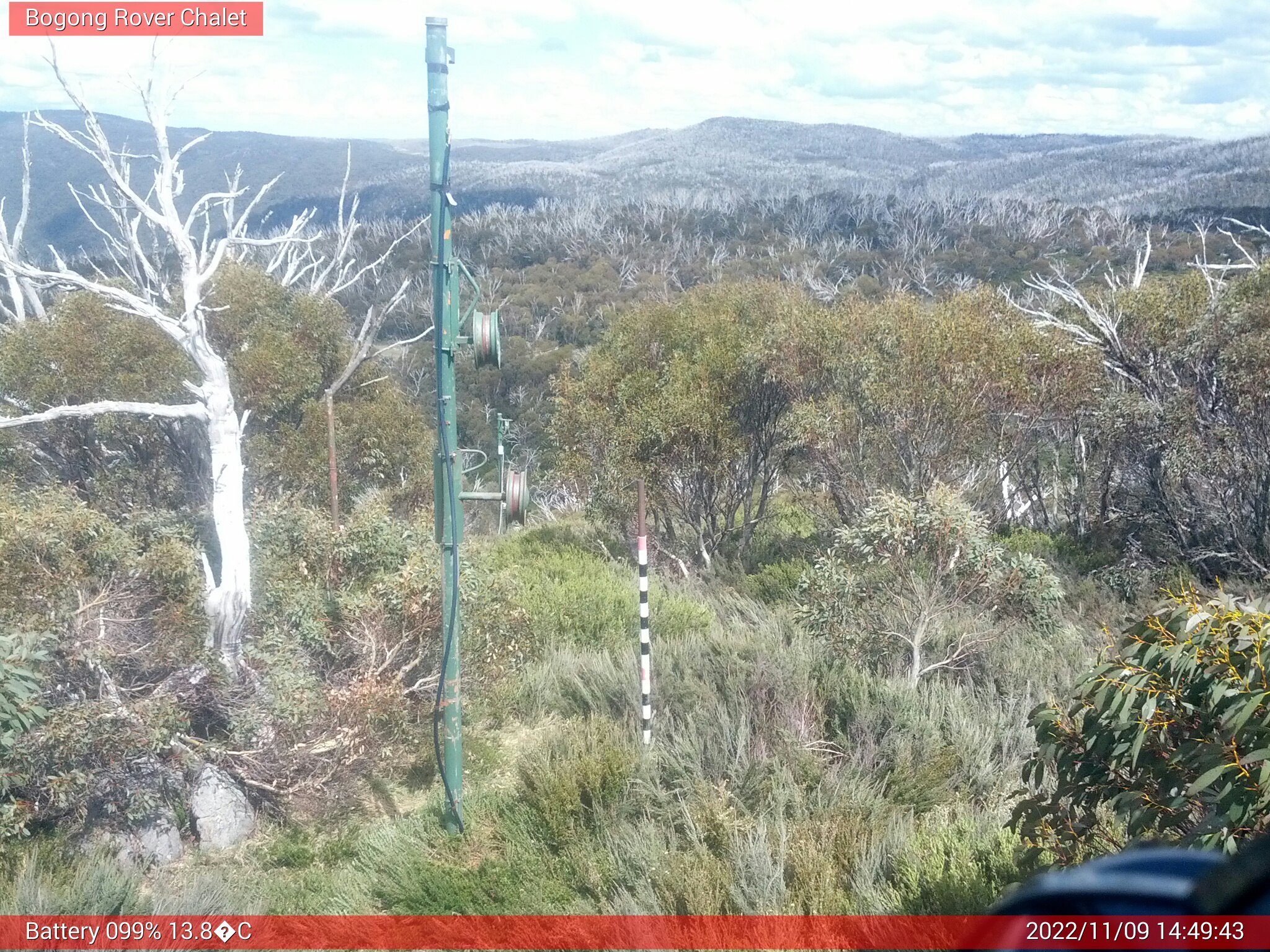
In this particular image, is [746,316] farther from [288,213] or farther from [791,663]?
[288,213]

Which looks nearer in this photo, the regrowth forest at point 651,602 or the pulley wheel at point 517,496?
the regrowth forest at point 651,602

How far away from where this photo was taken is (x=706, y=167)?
115m

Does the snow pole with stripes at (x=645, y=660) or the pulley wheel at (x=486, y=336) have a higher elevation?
the pulley wheel at (x=486, y=336)

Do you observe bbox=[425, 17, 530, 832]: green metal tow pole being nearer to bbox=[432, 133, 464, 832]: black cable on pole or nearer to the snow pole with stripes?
bbox=[432, 133, 464, 832]: black cable on pole

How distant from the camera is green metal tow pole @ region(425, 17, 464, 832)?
5.11 metres

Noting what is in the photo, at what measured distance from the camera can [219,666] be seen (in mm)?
7086

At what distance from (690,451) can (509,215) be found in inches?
2503

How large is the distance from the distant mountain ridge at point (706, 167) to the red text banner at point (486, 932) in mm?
24172

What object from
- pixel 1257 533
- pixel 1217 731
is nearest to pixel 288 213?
pixel 1257 533
